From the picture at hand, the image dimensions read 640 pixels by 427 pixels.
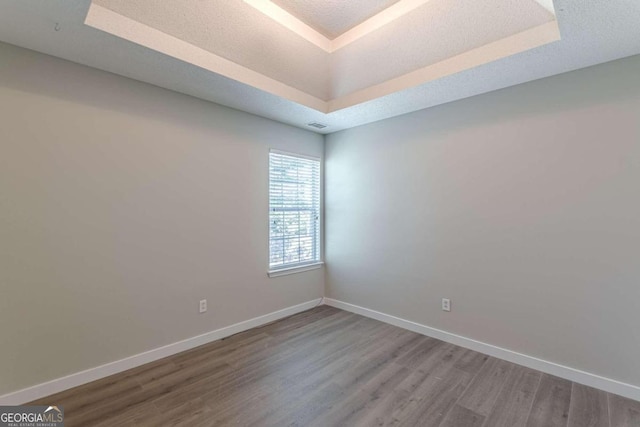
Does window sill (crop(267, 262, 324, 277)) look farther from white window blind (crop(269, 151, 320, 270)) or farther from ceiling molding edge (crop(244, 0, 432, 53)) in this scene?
ceiling molding edge (crop(244, 0, 432, 53))

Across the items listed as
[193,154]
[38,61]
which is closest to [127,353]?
[193,154]

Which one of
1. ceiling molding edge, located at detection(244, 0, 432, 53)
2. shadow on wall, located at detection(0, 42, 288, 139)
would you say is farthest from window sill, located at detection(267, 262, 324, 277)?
ceiling molding edge, located at detection(244, 0, 432, 53)

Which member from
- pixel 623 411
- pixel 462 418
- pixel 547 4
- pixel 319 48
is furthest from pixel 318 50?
pixel 623 411

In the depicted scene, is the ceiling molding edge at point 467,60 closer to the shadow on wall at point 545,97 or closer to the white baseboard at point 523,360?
the shadow on wall at point 545,97

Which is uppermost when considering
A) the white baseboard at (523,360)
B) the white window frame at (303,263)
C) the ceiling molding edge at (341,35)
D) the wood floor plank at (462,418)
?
the ceiling molding edge at (341,35)

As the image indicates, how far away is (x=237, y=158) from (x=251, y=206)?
0.56 meters

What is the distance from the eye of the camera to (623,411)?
189cm

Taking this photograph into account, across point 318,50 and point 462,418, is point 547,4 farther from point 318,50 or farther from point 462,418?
point 462,418

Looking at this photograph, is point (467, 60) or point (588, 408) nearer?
point (588, 408)

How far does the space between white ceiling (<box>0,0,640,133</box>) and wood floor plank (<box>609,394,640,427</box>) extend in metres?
2.49

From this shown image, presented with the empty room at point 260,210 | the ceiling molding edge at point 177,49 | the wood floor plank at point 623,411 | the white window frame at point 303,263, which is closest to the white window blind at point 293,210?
the white window frame at point 303,263

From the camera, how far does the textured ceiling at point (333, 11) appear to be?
7.29 feet

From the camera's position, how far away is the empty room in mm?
1906

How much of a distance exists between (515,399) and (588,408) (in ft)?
1.46
